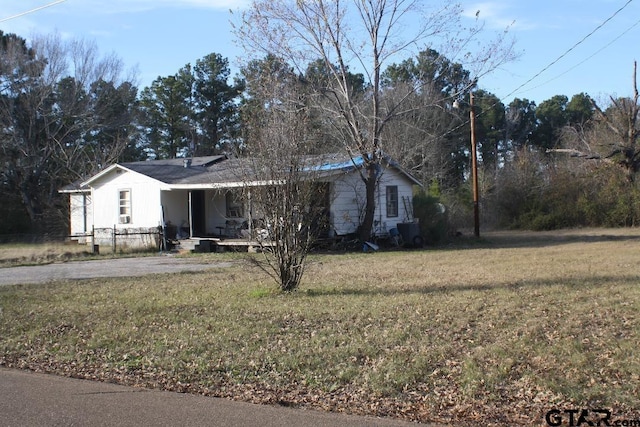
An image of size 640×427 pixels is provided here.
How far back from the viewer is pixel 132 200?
27.2m

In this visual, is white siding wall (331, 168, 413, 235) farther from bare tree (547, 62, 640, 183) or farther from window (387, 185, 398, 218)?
bare tree (547, 62, 640, 183)

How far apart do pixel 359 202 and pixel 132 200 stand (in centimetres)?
981

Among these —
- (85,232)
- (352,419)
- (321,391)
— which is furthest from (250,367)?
(85,232)

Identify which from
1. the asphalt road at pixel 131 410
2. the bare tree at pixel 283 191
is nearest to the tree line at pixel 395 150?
the bare tree at pixel 283 191

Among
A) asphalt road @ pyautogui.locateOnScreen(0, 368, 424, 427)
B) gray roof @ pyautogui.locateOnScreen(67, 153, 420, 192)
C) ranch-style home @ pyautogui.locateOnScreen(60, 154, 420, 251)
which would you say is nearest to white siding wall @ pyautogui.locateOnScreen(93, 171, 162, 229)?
ranch-style home @ pyautogui.locateOnScreen(60, 154, 420, 251)

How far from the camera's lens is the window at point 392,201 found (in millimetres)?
26891

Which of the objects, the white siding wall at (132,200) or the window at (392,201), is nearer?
the white siding wall at (132,200)

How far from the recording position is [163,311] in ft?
33.5

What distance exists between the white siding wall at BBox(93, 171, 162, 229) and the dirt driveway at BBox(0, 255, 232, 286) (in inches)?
207

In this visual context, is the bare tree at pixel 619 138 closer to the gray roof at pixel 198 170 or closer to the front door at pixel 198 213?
the gray roof at pixel 198 170

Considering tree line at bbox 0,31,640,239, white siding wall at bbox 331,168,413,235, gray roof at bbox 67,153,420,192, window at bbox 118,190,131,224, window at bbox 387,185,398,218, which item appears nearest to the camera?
gray roof at bbox 67,153,420,192

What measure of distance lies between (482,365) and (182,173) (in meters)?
22.8

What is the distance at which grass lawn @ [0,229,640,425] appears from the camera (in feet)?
19.4

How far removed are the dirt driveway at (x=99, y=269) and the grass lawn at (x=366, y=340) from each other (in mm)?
2221
